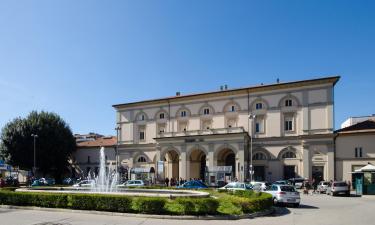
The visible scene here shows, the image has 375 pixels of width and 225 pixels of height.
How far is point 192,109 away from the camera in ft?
198

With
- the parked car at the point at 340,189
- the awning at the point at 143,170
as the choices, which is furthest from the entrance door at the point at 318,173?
the awning at the point at 143,170

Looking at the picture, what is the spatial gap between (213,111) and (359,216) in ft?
129

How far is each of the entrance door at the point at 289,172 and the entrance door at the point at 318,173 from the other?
8.04ft

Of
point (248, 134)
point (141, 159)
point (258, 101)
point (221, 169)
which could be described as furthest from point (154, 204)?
point (141, 159)

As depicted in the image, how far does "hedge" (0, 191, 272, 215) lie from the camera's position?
18.3 m

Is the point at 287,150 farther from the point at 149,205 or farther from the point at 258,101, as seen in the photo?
the point at 149,205

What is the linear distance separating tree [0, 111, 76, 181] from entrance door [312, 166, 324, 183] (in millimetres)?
38327

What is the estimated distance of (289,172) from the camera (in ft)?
166

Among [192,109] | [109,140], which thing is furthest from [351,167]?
[109,140]

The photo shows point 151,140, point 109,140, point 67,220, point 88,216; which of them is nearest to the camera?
point 67,220

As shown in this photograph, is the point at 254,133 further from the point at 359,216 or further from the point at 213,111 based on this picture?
the point at 359,216

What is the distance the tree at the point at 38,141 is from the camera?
5962 centimetres

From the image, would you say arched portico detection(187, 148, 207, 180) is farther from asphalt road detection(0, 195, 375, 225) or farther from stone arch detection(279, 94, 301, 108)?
asphalt road detection(0, 195, 375, 225)

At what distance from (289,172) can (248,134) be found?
7498 mm
